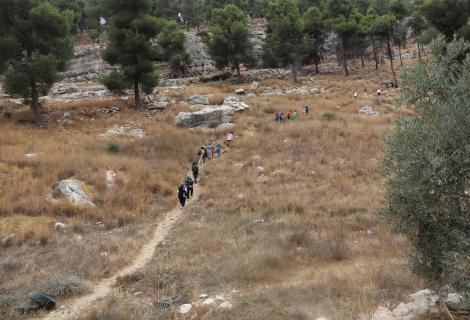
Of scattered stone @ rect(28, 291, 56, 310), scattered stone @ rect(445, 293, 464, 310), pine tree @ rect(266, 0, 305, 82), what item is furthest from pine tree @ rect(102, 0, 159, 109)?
scattered stone @ rect(445, 293, 464, 310)

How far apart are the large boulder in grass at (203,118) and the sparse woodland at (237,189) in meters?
0.27

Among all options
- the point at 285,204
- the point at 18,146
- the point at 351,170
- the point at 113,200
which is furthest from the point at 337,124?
the point at 18,146

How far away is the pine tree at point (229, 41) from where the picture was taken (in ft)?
166

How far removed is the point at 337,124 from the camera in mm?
30031

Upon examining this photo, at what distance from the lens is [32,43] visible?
92.7 ft

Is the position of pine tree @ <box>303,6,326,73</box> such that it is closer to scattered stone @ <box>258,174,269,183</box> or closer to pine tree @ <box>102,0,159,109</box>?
pine tree @ <box>102,0,159,109</box>

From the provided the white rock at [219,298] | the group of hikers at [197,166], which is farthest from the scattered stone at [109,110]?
the white rock at [219,298]

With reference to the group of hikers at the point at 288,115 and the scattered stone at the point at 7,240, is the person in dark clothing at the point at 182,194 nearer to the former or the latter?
the scattered stone at the point at 7,240

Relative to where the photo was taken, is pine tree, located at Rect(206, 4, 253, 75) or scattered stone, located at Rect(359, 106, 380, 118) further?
pine tree, located at Rect(206, 4, 253, 75)

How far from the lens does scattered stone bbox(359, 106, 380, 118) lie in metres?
34.6

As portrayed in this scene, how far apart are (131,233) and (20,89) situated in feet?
62.5

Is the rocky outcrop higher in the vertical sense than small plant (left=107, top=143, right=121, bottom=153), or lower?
Result: lower

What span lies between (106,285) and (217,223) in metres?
5.18

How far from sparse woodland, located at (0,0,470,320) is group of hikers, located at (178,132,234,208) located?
1.97ft
